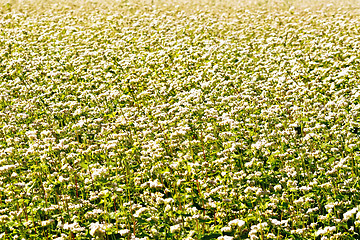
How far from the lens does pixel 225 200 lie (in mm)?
6660

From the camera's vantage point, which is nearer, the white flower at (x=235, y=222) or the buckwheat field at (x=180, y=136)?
the white flower at (x=235, y=222)

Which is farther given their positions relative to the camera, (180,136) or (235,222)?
(180,136)

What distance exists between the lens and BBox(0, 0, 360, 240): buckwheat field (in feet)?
22.0

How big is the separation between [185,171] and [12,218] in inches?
117

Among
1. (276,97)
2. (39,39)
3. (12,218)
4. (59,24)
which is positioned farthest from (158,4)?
(12,218)

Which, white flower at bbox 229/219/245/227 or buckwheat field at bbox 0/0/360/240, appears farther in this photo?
buckwheat field at bbox 0/0/360/240

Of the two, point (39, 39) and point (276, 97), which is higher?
point (39, 39)

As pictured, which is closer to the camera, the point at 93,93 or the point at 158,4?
the point at 93,93

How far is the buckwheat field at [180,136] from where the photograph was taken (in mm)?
6707

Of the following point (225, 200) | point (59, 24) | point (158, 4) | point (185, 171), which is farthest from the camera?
point (158, 4)

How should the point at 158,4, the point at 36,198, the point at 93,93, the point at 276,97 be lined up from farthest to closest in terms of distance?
the point at 158,4, the point at 93,93, the point at 276,97, the point at 36,198

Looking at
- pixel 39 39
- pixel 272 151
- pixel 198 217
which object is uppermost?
pixel 39 39

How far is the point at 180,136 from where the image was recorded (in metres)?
8.79

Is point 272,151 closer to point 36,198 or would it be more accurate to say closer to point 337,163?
point 337,163
